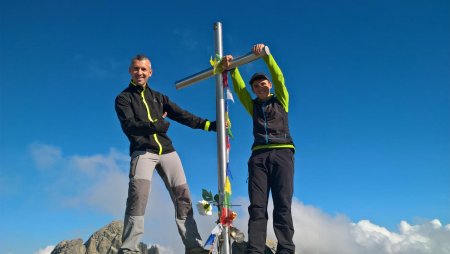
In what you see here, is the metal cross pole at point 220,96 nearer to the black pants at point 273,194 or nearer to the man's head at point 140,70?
the black pants at point 273,194

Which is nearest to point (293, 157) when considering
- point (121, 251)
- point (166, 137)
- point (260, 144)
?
point (260, 144)

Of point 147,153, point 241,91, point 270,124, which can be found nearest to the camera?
point 147,153

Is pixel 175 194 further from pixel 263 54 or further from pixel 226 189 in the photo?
pixel 263 54

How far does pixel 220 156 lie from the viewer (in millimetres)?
5668

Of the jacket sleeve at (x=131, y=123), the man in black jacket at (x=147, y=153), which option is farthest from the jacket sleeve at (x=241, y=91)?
the jacket sleeve at (x=131, y=123)

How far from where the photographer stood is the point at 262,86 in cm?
632

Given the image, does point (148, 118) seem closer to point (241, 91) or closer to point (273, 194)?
point (241, 91)

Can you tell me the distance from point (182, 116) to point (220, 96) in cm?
102

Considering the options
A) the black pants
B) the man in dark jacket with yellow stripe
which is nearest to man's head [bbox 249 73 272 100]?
the man in dark jacket with yellow stripe

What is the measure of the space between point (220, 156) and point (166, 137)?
1033 mm

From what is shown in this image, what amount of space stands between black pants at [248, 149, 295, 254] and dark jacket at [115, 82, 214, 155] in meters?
1.24

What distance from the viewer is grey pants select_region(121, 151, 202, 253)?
543 cm

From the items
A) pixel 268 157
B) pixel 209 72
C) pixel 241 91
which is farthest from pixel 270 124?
pixel 209 72

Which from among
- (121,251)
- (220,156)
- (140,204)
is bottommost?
(121,251)
